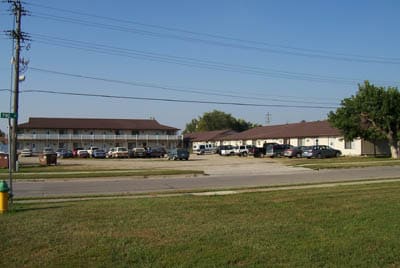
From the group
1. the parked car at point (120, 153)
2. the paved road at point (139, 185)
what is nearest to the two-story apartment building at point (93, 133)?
the parked car at point (120, 153)

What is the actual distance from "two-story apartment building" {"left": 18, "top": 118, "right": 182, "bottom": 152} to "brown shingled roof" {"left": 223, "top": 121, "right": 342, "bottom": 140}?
1701 cm

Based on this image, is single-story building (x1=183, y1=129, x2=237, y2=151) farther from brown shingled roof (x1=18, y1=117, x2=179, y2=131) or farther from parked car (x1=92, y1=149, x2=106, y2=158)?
parked car (x1=92, y1=149, x2=106, y2=158)

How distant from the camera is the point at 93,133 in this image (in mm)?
94562

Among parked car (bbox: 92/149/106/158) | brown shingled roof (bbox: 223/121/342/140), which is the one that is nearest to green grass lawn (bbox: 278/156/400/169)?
brown shingled roof (bbox: 223/121/342/140)

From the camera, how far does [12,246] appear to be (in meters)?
7.21

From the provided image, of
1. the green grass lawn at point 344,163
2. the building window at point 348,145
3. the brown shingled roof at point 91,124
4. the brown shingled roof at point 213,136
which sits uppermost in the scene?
the brown shingled roof at point 91,124

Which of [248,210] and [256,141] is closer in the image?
[248,210]

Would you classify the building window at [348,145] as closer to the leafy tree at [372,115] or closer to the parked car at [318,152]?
the parked car at [318,152]

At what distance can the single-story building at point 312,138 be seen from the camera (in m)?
56.4

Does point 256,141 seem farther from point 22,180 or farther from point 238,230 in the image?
point 238,230

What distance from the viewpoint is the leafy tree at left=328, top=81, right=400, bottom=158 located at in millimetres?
46688

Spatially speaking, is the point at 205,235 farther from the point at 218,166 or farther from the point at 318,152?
the point at 318,152

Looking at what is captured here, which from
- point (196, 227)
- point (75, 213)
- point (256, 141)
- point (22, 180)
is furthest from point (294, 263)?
point (256, 141)

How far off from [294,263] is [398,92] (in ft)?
148
